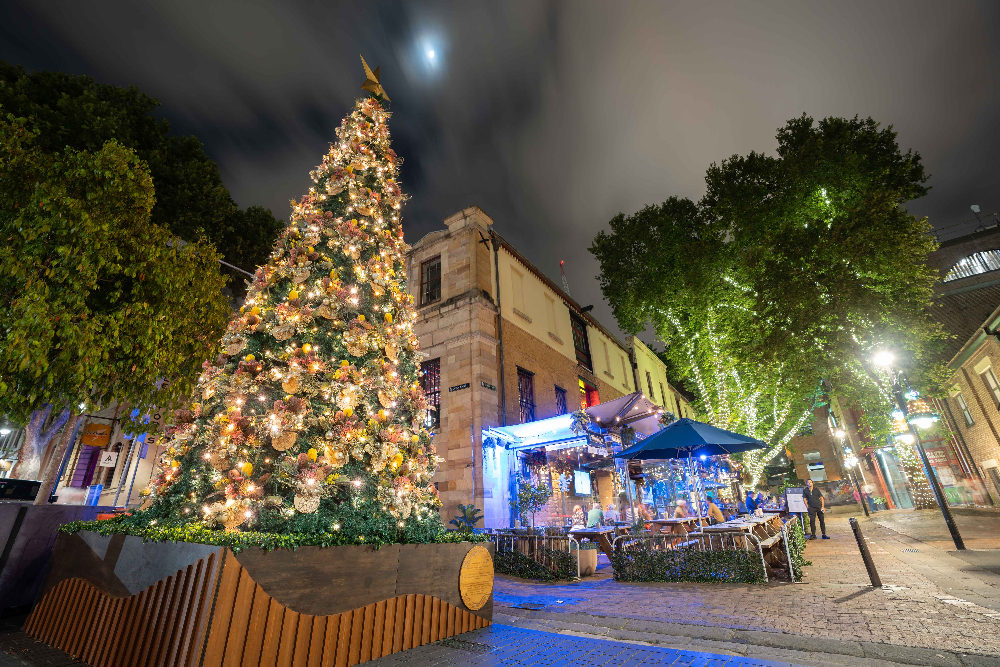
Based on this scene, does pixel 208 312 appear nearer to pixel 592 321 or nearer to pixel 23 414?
pixel 23 414

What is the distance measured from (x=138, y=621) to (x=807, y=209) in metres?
19.2

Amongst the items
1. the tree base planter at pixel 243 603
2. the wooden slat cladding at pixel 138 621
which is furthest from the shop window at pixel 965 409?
the wooden slat cladding at pixel 138 621

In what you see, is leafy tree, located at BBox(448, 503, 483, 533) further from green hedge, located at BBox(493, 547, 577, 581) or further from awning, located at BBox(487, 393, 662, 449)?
awning, located at BBox(487, 393, 662, 449)

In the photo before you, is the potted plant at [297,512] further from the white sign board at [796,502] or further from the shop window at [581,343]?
the shop window at [581,343]

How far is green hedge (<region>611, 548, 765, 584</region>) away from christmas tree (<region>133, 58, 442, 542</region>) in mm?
4835

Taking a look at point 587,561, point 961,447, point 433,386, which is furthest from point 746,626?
point 961,447

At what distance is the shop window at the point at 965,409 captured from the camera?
18.7 metres

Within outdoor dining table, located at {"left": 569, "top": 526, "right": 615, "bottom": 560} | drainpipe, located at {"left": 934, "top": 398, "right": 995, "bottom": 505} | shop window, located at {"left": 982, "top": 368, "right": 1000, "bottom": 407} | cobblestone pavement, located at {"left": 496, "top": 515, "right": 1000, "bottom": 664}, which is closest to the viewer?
cobblestone pavement, located at {"left": 496, "top": 515, "right": 1000, "bottom": 664}

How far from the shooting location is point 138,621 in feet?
10.7

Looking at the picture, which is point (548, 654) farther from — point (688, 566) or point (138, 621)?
point (688, 566)

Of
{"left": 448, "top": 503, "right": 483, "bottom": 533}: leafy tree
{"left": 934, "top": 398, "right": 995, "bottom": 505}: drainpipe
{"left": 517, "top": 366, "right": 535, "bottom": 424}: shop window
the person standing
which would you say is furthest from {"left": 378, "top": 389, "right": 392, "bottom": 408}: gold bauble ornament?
{"left": 934, "top": 398, "right": 995, "bottom": 505}: drainpipe

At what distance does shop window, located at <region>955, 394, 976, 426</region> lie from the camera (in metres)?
18.7

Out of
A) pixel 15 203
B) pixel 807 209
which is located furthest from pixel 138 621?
pixel 807 209

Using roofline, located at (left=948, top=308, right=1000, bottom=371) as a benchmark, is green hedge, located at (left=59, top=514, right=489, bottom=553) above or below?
below
